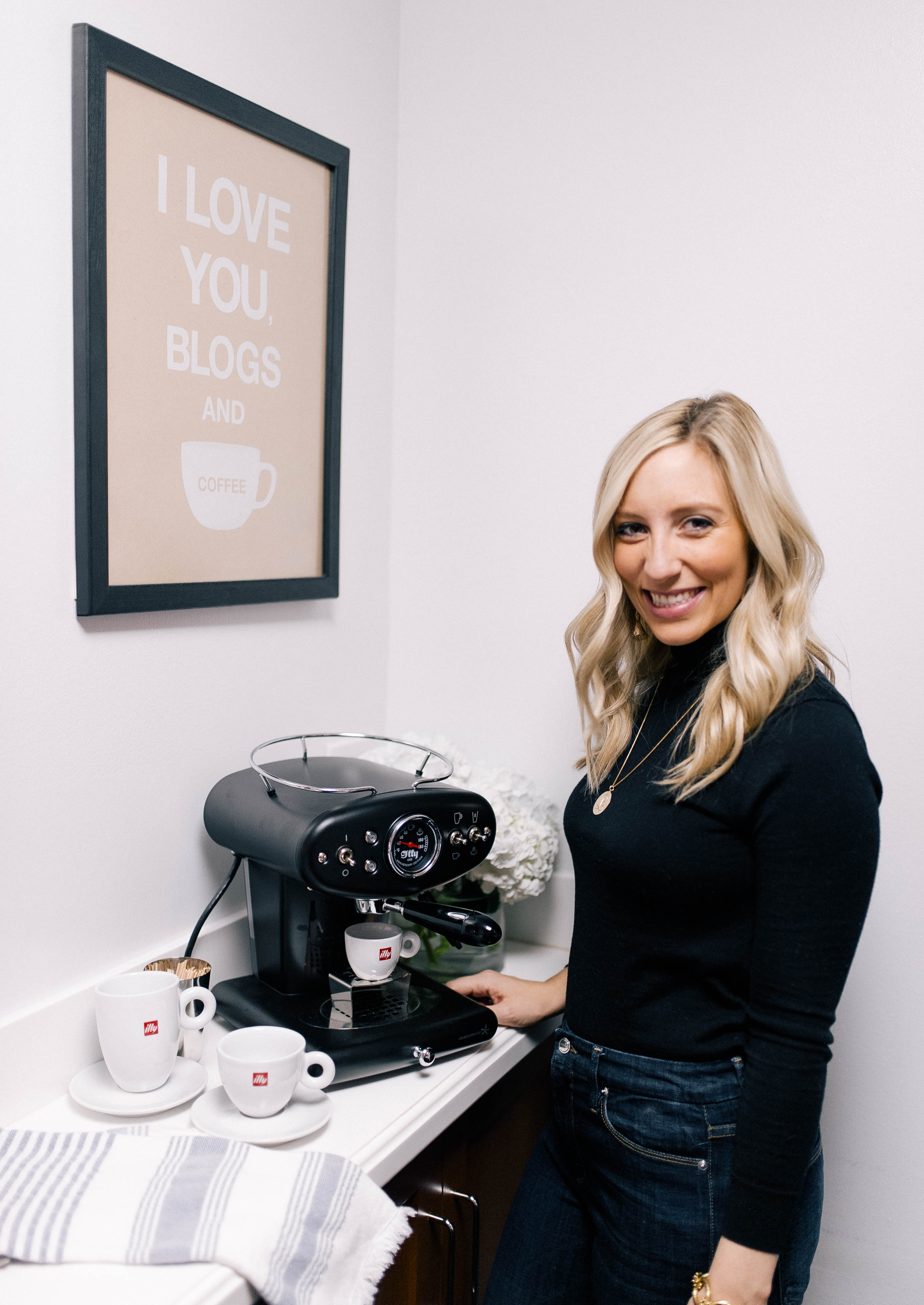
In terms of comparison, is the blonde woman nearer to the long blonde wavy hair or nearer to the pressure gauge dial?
the long blonde wavy hair

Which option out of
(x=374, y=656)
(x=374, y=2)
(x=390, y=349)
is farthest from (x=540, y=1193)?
(x=374, y=2)

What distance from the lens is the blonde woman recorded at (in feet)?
2.94

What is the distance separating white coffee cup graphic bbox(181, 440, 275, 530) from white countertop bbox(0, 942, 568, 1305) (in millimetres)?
622

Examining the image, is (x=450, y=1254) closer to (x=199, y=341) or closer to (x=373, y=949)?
(x=373, y=949)

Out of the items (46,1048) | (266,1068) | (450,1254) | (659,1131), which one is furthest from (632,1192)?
(46,1048)

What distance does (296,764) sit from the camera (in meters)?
1.28

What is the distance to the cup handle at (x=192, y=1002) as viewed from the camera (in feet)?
3.58

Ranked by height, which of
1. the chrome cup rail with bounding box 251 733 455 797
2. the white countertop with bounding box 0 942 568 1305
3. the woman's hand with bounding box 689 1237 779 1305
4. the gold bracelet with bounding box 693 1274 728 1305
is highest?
the chrome cup rail with bounding box 251 733 455 797

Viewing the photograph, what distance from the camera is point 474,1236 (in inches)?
47.1


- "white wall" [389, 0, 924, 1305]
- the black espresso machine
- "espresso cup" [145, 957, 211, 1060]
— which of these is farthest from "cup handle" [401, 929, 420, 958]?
"white wall" [389, 0, 924, 1305]

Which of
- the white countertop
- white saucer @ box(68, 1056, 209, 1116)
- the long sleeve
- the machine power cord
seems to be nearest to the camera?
the white countertop

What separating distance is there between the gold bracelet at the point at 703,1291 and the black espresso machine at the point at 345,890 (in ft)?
1.15

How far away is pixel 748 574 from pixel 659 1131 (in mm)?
561

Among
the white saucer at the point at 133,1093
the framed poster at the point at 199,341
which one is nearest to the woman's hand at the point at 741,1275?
→ the white saucer at the point at 133,1093
